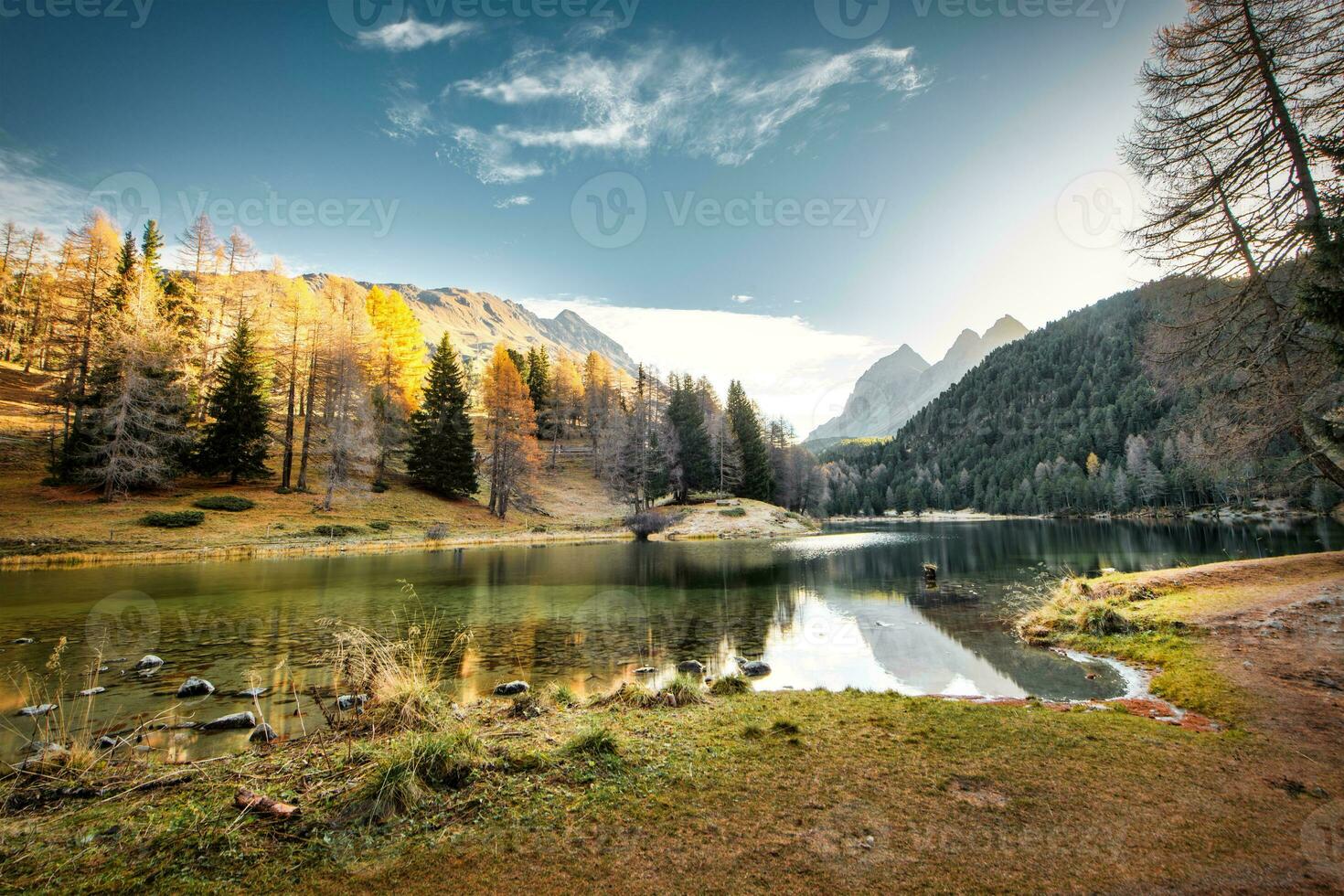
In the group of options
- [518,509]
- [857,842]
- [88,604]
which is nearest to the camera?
[857,842]

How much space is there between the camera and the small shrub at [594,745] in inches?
241

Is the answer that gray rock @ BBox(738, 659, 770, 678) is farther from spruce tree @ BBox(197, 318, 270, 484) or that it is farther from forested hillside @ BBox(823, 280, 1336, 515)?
forested hillside @ BBox(823, 280, 1336, 515)

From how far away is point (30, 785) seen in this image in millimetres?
5293

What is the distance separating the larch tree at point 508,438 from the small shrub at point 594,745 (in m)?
46.2

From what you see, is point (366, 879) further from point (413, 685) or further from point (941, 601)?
point (941, 601)

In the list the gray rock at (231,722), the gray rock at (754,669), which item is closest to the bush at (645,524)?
the gray rock at (754,669)

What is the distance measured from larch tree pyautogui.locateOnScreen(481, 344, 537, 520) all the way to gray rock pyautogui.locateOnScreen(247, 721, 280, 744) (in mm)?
43404

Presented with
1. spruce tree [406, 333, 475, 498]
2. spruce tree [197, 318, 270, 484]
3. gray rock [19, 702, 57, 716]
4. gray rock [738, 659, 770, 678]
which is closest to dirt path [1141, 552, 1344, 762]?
gray rock [738, 659, 770, 678]

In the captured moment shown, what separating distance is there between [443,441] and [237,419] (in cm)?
1510

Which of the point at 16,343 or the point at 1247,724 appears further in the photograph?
the point at 16,343

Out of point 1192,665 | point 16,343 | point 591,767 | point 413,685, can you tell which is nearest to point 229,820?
point 413,685

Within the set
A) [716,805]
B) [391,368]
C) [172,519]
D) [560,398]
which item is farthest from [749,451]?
[716,805]

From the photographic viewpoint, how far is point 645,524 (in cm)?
5347

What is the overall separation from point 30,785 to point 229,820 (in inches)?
101
